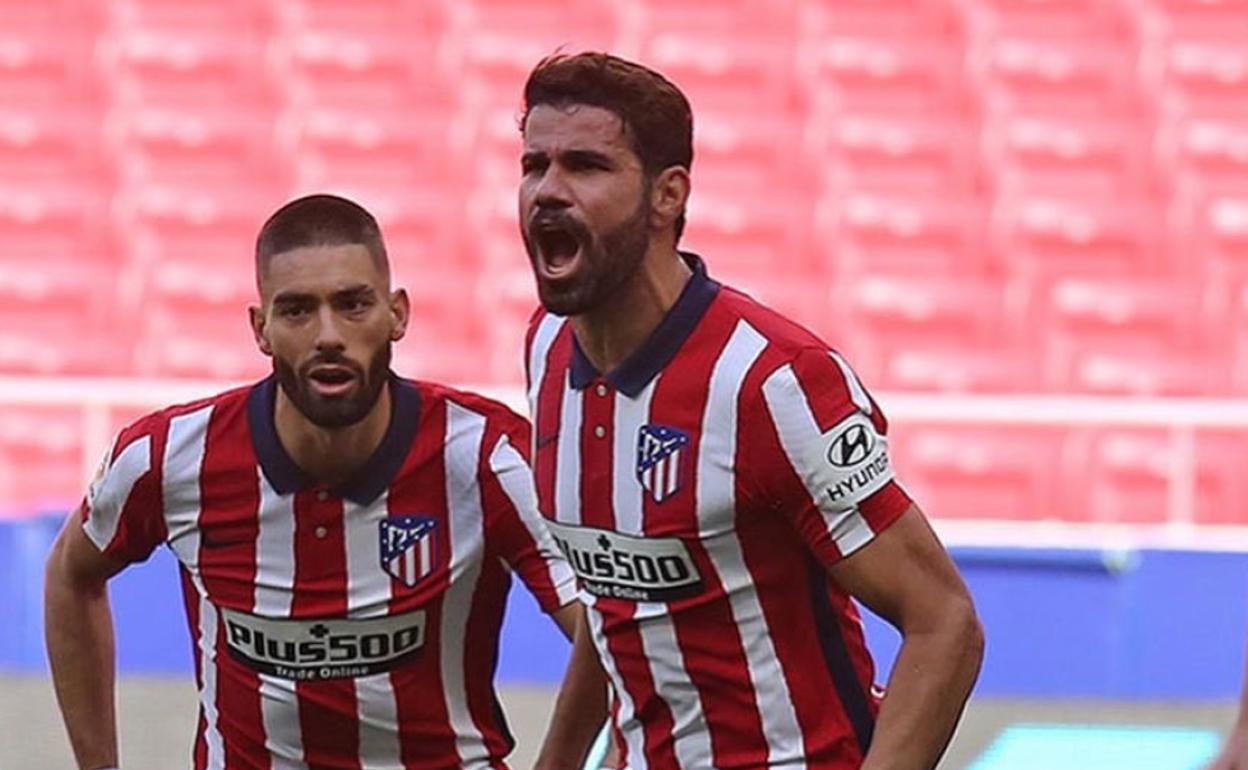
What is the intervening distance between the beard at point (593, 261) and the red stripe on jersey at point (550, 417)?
276mm

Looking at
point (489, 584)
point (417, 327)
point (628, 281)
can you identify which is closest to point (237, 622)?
point (489, 584)

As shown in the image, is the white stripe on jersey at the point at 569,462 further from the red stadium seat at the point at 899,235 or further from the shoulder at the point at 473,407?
the red stadium seat at the point at 899,235

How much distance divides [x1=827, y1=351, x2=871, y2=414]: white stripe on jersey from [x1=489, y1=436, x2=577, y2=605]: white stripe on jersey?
0.75 m

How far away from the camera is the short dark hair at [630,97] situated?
11.7 ft

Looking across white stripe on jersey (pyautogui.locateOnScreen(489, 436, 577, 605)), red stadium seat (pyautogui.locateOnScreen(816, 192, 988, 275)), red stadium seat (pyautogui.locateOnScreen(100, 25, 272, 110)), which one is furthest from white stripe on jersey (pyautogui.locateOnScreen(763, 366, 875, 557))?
red stadium seat (pyautogui.locateOnScreen(100, 25, 272, 110))

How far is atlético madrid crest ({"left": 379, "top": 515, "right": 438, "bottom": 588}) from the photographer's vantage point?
4148 millimetres

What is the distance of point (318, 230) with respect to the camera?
13.2 ft

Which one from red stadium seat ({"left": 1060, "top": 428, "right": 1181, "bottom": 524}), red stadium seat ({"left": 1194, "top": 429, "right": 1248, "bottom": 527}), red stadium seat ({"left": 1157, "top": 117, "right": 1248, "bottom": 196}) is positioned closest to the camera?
red stadium seat ({"left": 1060, "top": 428, "right": 1181, "bottom": 524})

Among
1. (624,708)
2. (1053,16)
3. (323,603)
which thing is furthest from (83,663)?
(1053,16)

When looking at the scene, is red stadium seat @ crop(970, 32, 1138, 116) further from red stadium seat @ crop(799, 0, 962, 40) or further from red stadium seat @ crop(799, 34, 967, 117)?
red stadium seat @ crop(799, 0, 962, 40)

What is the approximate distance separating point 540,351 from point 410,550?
397mm

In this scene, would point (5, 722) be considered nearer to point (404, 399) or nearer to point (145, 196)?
point (404, 399)

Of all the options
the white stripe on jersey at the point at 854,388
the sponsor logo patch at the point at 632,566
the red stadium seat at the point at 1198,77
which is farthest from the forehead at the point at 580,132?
the red stadium seat at the point at 1198,77

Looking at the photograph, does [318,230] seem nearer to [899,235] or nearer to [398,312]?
[398,312]
